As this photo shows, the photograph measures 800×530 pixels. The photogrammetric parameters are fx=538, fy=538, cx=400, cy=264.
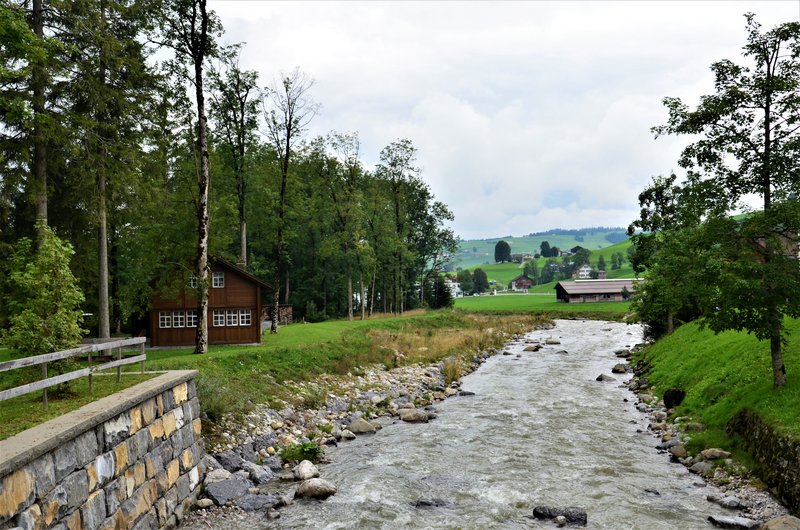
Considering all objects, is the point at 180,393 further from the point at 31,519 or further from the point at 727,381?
the point at 727,381

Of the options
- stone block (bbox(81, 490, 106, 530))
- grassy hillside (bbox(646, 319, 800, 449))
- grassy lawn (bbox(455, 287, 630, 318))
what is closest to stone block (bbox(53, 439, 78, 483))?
stone block (bbox(81, 490, 106, 530))

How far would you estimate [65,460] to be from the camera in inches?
354

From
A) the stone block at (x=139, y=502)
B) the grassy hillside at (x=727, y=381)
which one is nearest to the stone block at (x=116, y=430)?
the stone block at (x=139, y=502)

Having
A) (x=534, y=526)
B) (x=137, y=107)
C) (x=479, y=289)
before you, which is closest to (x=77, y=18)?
(x=137, y=107)

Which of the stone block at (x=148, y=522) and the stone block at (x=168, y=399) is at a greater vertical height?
the stone block at (x=168, y=399)

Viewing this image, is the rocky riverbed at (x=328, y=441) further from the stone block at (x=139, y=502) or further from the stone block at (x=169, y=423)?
the stone block at (x=169, y=423)

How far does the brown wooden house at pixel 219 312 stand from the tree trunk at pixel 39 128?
11398 millimetres

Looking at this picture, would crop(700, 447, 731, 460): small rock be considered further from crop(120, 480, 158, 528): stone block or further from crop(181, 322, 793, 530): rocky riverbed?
crop(120, 480, 158, 528): stone block

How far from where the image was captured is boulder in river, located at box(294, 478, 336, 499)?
1434 centimetres

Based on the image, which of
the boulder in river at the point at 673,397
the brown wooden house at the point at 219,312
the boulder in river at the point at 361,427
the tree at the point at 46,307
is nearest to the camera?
the tree at the point at 46,307

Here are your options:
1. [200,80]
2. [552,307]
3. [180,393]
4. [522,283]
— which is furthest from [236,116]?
[522,283]

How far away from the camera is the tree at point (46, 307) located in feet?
39.3

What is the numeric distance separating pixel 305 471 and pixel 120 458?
6235mm

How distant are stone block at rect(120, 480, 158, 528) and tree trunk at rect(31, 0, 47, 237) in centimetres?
1224
